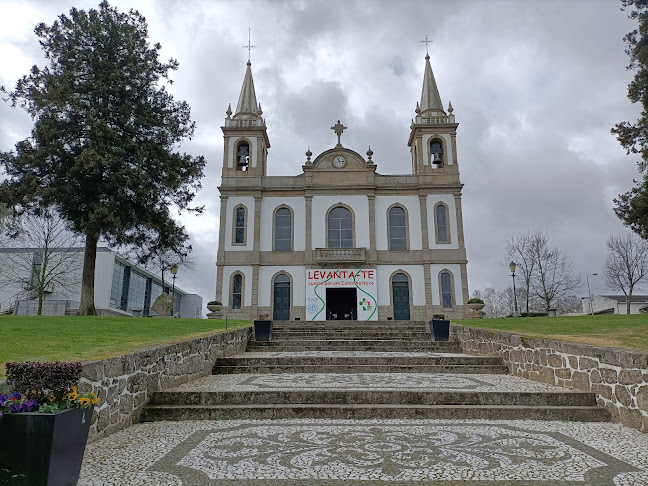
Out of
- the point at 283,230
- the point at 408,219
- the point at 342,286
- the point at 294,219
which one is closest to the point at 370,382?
the point at 342,286

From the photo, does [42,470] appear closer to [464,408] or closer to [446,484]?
[446,484]

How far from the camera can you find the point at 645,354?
5.72m

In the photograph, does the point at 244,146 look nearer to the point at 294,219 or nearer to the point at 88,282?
the point at 294,219

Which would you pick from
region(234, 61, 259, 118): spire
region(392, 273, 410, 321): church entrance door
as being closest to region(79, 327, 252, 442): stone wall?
region(392, 273, 410, 321): church entrance door

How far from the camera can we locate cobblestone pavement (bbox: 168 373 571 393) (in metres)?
7.80

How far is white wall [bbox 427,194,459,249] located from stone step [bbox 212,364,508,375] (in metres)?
18.0

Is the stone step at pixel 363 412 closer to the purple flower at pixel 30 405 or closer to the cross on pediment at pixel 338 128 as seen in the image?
the purple flower at pixel 30 405

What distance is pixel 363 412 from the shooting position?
6590 mm

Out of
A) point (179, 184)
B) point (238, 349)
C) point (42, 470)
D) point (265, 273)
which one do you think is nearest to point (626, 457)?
point (42, 470)

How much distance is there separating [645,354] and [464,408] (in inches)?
92.4

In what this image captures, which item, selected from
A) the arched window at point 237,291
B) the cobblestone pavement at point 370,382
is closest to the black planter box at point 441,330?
the cobblestone pavement at point 370,382

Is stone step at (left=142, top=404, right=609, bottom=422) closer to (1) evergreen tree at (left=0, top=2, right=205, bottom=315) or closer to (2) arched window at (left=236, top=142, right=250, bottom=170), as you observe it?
(1) evergreen tree at (left=0, top=2, right=205, bottom=315)

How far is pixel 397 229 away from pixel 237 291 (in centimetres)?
1018

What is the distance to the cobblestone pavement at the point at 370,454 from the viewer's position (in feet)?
13.7
